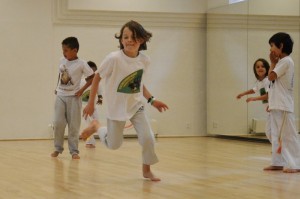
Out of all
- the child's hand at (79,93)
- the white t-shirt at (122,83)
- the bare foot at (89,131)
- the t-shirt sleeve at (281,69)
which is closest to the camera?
the white t-shirt at (122,83)

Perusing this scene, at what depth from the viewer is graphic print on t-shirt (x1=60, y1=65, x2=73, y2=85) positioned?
748cm

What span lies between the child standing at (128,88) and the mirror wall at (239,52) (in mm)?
5532

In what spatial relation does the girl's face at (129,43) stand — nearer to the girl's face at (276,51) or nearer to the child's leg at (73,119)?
the girl's face at (276,51)

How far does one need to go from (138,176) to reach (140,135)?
685 millimetres

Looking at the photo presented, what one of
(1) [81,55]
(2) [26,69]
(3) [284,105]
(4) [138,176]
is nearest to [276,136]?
(3) [284,105]

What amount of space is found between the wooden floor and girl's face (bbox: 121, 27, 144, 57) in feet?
3.68

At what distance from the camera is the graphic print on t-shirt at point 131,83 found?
5141 millimetres

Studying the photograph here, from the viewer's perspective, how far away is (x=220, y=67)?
40.3 ft

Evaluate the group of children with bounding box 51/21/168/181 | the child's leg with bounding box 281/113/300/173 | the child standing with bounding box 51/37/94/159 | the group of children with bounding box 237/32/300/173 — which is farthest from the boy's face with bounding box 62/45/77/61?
the child's leg with bounding box 281/113/300/173

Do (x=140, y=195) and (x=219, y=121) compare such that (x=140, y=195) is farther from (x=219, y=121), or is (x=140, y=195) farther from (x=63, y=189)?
(x=219, y=121)

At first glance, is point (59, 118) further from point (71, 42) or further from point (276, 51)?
point (276, 51)

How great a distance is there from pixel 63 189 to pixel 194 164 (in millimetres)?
2359

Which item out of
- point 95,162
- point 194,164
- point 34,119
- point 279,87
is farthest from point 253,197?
point 34,119

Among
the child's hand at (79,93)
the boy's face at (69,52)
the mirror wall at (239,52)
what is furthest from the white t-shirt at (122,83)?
the mirror wall at (239,52)
